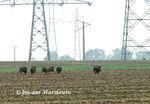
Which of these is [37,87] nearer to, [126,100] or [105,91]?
[105,91]

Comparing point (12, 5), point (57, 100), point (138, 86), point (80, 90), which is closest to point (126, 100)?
point (57, 100)

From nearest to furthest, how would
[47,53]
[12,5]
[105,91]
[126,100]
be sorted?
[126,100] → [105,91] → [12,5] → [47,53]

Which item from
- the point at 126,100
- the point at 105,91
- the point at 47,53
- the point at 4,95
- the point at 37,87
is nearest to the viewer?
the point at 126,100

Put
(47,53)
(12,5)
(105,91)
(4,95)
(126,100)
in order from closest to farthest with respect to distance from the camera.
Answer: (126,100)
(4,95)
(105,91)
(12,5)
(47,53)

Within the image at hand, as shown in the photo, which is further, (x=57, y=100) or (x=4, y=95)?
(x=4, y=95)

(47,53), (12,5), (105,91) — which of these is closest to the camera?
(105,91)

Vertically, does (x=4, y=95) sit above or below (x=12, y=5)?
below

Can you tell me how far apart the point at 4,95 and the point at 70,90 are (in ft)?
13.5

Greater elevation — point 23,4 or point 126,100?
point 23,4

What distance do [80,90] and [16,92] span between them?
3.60m

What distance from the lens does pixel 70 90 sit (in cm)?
2728

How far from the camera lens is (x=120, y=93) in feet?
83.8

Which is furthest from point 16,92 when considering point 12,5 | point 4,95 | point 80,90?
point 12,5

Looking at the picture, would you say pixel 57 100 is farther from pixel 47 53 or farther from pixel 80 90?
pixel 47 53
